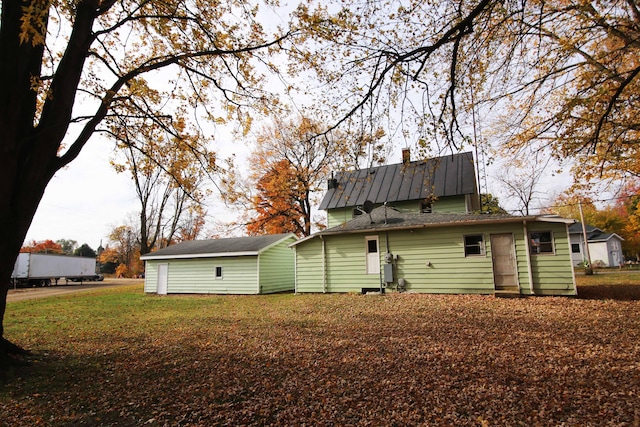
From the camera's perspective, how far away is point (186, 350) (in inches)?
251

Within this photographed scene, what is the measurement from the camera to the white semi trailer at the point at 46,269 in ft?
90.6

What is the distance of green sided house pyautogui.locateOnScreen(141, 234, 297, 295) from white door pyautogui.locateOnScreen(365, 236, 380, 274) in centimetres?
633

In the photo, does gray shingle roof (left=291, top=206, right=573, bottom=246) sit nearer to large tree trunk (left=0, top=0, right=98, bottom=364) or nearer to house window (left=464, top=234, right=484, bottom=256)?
house window (left=464, top=234, right=484, bottom=256)

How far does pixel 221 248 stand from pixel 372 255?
964 cm

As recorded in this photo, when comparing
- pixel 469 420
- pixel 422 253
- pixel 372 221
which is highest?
pixel 372 221

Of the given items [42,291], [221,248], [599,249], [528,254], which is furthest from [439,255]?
[599,249]

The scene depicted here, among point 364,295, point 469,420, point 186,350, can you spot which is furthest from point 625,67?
point 186,350

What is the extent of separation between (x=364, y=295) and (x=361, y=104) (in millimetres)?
9766

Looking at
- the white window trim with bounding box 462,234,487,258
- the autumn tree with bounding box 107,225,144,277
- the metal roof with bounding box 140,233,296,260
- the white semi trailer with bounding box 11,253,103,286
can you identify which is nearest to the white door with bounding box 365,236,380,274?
the white window trim with bounding box 462,234,487,258

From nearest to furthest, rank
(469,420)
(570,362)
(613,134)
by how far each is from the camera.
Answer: (469,420) < (570,362) < (613,134)

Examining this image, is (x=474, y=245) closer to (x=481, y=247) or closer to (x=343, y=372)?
(x=481, y=247)

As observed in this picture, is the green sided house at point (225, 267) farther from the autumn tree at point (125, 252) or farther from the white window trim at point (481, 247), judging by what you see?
the autumn tree at point (125, 252)

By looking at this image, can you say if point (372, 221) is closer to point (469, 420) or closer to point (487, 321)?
point (487, 321)

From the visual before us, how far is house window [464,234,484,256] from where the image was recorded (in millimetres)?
12804
